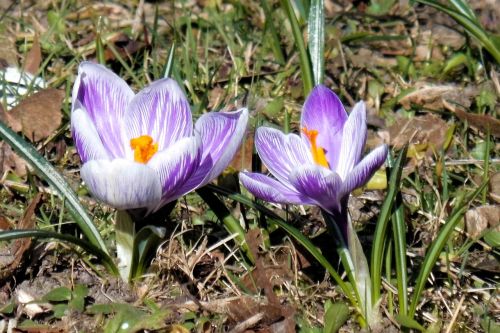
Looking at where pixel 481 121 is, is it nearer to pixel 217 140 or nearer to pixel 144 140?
pixel 217 140

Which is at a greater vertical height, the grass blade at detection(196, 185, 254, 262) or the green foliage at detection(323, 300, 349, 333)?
the grass blade at detection(196, 185, 254, 262)

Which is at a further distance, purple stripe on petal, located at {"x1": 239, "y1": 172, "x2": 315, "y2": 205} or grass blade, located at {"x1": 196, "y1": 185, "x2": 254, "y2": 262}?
grass blade, located at {"x1": 196, "y1": 185, "x2": 254, "y2": 262}

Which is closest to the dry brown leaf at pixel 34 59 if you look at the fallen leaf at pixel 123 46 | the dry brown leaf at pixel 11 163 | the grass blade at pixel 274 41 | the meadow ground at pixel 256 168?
the meadow ground at pixel 256 168

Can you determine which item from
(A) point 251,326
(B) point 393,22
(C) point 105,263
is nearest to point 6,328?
(C) point 105,263

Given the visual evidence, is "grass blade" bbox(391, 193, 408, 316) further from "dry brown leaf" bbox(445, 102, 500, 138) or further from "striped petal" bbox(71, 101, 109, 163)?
"dry brown leaf" bbox(445, 102, 500, 138)

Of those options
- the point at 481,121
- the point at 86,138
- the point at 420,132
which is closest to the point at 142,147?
the point at 86,138

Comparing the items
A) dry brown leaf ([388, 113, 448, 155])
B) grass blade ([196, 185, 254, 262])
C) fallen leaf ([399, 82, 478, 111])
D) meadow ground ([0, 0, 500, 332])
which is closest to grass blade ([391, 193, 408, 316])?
meadow ground ([0, 0, 500, 332])
